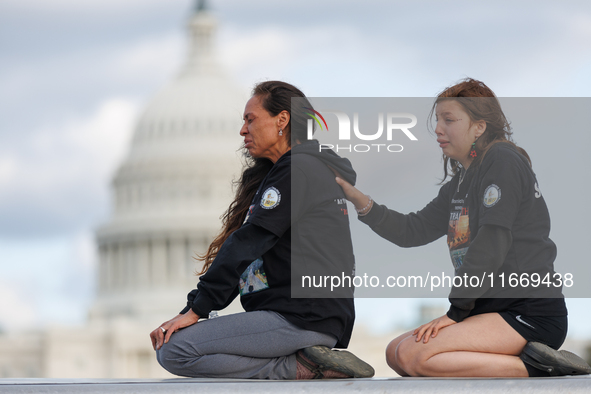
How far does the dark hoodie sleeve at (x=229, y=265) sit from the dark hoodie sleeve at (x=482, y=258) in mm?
918

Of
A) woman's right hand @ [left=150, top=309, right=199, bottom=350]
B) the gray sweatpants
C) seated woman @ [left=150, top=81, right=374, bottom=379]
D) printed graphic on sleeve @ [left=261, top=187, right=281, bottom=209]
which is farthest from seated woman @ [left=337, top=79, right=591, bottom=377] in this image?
woman's right hand @ [left=150, top=309, right=199, bottom=350]

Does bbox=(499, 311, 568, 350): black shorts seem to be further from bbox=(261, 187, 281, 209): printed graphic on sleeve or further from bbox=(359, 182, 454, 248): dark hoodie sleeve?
bbox=(261, 187, 281, 209): printed graphic on sleeve

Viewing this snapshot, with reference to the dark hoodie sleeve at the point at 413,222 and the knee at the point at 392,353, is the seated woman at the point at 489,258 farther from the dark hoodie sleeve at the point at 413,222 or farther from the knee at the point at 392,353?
the dark hoodie sleeve at the point at 413,222

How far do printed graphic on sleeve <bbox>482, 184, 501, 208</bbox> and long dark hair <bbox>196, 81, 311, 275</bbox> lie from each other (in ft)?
3.26

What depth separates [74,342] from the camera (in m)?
66.4

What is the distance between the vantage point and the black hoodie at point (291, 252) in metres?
4.70

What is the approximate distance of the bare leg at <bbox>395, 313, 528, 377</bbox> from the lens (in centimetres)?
472

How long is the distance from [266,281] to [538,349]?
1322mm

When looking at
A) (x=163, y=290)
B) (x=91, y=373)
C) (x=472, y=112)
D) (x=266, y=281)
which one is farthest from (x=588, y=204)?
(x=163, y=290)

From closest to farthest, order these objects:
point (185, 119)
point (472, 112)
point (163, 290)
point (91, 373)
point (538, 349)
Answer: point (538, 349) < point (472, 112) < point (91, 373) < point (163, 290) < point (185, 119)

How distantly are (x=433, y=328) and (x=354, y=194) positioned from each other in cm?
83

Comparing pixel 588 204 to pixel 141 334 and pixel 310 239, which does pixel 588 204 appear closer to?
pixel 310 239

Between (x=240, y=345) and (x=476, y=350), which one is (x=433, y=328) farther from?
(x=240, y=345)

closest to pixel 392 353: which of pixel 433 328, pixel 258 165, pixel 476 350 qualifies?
pixel 433 328
